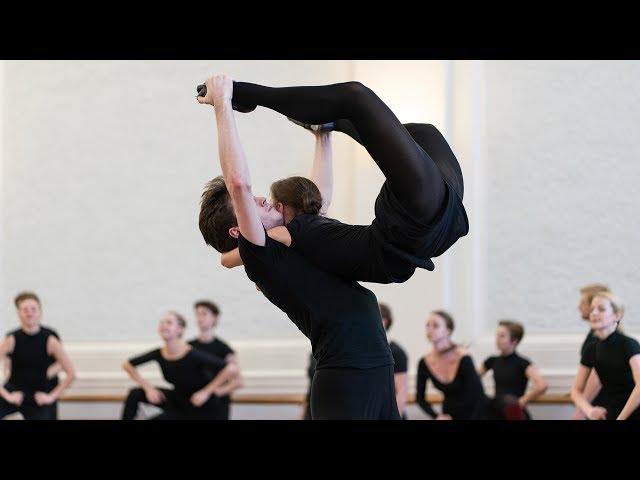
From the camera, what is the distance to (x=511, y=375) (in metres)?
6.41

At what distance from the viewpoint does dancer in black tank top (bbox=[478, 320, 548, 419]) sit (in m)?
6.37

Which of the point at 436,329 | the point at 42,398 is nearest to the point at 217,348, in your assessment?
the point at 42,398

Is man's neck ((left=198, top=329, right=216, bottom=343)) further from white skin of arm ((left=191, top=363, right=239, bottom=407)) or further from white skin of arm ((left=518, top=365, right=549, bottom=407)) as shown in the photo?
white skin of arm ((left=518, top=365, right=549, bottom=407))

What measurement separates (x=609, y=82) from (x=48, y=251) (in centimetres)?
Answer: 443

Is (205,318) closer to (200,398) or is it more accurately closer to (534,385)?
(200,398)

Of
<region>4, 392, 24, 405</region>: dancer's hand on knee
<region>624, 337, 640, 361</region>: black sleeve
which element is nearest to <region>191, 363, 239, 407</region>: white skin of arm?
<region>4, 392, 24, 405</region>: dancer's hand on knee

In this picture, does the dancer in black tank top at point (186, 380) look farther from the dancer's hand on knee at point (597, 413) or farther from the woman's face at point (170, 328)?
the dancer's hand on knee at point (597, 413)

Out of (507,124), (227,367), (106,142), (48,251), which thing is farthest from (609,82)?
(48,251)

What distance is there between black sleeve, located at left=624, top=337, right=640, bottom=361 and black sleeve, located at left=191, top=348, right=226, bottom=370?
276 centimetres

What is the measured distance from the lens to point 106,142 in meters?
8.14

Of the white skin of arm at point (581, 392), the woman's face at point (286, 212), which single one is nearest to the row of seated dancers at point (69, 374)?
the white skin of arm at point (581, 392)

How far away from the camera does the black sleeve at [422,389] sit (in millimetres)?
6406
